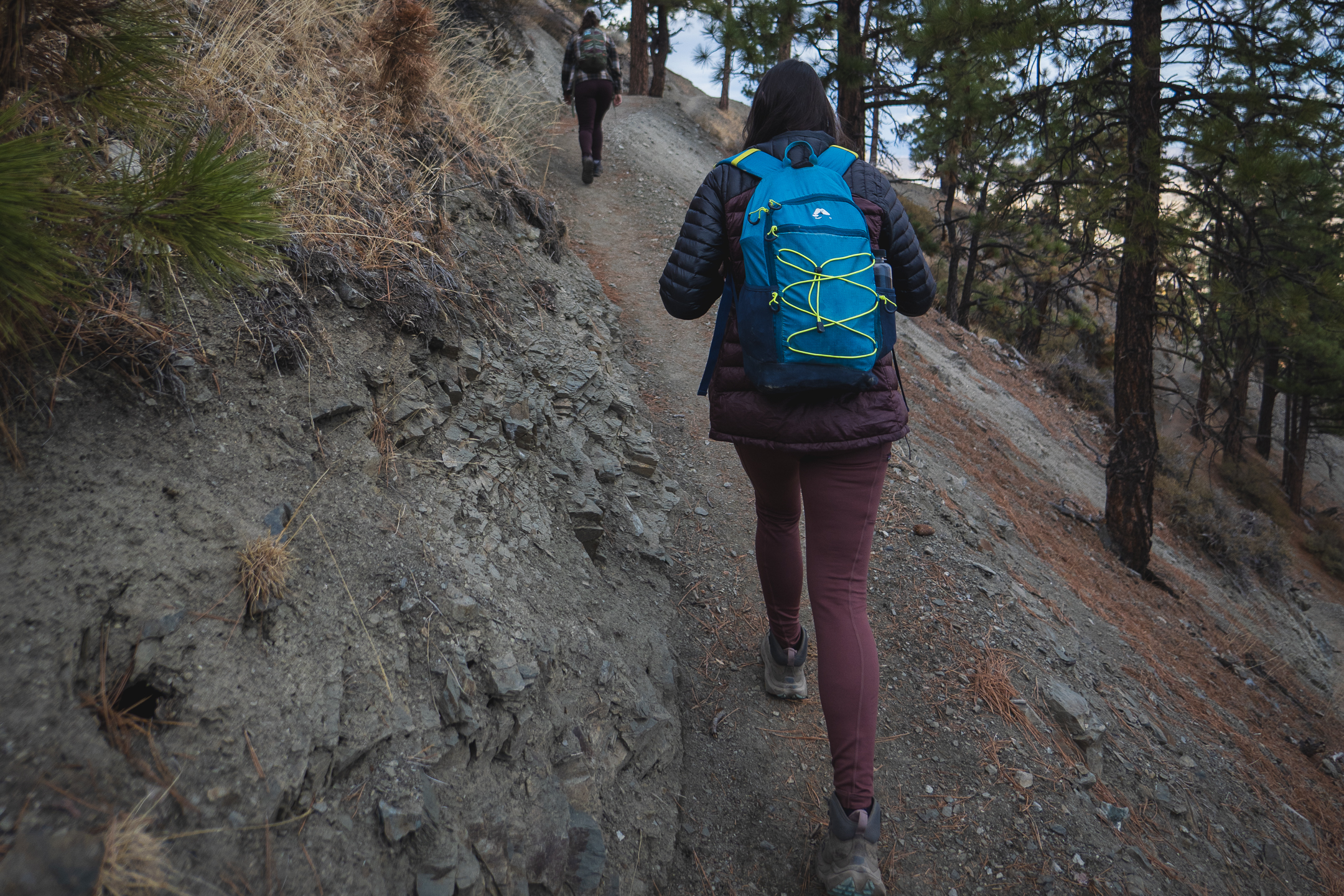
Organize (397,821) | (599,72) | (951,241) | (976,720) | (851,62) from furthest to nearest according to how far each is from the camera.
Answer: (951,241) < (851,62) < (599,72) < (976,720) < (397,821)

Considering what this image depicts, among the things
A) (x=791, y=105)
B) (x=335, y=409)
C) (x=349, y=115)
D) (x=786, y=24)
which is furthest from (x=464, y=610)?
(x=786, y=24)

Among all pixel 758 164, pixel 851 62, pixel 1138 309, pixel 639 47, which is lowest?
pixel 1138 309

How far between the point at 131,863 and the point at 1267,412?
79.5 ft

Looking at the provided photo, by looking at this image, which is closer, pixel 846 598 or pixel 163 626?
pixel 163 626

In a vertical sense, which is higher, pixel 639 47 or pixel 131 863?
pixel 639 47

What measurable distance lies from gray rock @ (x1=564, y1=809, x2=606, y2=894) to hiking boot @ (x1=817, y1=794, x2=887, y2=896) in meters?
0.67

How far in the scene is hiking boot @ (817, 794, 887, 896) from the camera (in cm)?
188

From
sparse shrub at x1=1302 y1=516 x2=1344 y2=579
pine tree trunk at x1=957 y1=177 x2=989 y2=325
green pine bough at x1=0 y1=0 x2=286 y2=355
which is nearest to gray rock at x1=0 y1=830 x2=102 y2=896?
green pine bough at x1=0 y1=0 x2=286 y2=355

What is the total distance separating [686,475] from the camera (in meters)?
4.04

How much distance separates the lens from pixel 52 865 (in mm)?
1046

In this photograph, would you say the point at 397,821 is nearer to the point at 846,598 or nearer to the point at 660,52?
the point at 846,598

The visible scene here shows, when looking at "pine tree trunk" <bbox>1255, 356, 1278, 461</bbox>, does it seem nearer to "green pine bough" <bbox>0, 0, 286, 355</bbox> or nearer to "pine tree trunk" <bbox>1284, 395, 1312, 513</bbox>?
"pine tree trunk" <bbox>1284, 395, 1312, 513</bbox>

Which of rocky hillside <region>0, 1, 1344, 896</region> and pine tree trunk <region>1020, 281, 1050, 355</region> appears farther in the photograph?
pine tree trunk <region>1020, 281, 1050, 355</region>

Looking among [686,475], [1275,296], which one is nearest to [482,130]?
[686,475]
